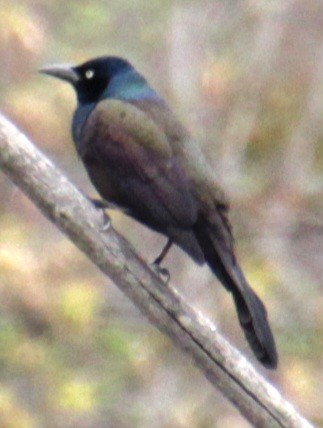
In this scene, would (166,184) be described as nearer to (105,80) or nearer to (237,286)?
(237,286)

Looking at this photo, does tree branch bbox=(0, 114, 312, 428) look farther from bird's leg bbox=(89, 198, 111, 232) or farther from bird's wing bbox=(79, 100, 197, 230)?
bird's wing bbox=(79, 100, 197, 230)

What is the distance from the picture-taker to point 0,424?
26.4ft

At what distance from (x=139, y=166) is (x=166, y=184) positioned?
5.2 inches

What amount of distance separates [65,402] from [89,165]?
275 centimetres

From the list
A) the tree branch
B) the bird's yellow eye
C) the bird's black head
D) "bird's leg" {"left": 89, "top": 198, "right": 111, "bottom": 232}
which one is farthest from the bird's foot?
the bird's yellow eye

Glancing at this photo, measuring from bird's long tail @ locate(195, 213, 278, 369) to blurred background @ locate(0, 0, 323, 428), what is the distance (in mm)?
2668

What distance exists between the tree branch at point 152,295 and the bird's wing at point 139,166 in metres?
0.33

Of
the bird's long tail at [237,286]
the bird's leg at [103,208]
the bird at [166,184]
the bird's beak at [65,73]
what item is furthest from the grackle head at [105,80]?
the bird's long tail at [237,286]

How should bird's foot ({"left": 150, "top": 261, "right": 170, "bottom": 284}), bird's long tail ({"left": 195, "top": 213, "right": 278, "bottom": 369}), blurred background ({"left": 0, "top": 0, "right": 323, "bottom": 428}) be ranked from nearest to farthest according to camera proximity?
1. bird's foot ({"left": 150, "top": 261, "right": 170, "bottom": 284})
2. bird's long tail ({"left": 195, "top": 213, "right": 278, "bottom": 369})
3. blurred background ({"left": 0, "top": 0, "right": 323, "bottom": 428})

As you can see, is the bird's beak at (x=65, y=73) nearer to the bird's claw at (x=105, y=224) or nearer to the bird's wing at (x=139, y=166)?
the bird's wing at (x=139, y=166)

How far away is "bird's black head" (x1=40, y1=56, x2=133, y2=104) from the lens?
20.1 feet

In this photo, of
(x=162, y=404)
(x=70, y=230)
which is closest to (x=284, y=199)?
(x=162, y=404)

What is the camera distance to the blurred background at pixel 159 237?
834 cm

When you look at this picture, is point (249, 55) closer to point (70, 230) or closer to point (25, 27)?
point (25, 27)
